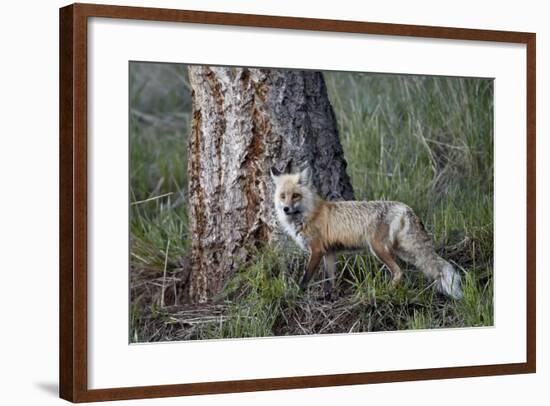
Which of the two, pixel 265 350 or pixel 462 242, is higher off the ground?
pixel 462 242

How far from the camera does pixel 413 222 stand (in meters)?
5.73

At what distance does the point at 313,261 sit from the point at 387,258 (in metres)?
0.35

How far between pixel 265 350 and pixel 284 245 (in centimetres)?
44

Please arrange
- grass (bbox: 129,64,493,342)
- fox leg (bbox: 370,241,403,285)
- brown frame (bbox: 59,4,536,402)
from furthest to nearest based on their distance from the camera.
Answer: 1. fox leg (bbox: 370,241,403,285)
2. grass (bbox: 129,64,493,342)
3. brown frame (bbox: 59,4,536,402)

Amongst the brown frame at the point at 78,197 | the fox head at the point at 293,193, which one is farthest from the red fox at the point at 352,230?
the brown frame at the point at 78,197

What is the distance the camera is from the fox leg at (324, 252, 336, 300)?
218 inches

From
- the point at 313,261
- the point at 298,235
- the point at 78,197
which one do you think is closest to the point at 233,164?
the point at 298,235

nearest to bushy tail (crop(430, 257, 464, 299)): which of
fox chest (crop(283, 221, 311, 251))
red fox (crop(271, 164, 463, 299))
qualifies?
red fox (crop(271, 164, 463, 299))

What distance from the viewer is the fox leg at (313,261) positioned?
18.0 feet

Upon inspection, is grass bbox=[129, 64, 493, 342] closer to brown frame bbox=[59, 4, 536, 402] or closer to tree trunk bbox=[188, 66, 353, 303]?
tree trunk bbox=[188, 66, 353, 303]

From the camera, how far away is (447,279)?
5.77 metres

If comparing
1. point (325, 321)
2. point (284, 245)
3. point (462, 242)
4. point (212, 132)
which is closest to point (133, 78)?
point (212, 132)

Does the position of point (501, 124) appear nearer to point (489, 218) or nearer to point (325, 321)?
point (489, 218)

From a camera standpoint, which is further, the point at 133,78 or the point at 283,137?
the point at 283,137
